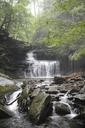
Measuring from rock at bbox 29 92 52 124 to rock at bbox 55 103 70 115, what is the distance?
37 centimetres

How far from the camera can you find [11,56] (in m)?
25.6

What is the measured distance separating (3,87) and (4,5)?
16204mm

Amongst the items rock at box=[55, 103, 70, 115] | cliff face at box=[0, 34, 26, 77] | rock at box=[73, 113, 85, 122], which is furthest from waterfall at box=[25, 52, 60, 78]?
rock at box=[73, 113, 85, 122]

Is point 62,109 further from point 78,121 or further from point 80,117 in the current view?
point 78,121

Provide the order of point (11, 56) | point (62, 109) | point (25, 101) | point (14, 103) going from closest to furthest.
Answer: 1. point (62, 109)
2. point (25, 101)
3. point (14, 103)
4. point (11, 56)

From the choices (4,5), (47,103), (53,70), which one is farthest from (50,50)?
(47,103)

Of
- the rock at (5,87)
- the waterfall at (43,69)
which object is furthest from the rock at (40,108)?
the waterfall at (43,69)

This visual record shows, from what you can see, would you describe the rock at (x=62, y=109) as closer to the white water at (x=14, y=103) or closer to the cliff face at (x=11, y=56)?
the white water at (x=14, y=103)

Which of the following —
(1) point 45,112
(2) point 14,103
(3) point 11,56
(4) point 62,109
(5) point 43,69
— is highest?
(1) point 45,112

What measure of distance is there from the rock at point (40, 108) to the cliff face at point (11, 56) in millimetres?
11581

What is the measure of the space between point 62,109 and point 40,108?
4.53ft

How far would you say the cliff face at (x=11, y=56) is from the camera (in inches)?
851

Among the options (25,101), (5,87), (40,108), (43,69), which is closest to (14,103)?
(5,87)

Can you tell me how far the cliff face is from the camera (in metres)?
21.6
